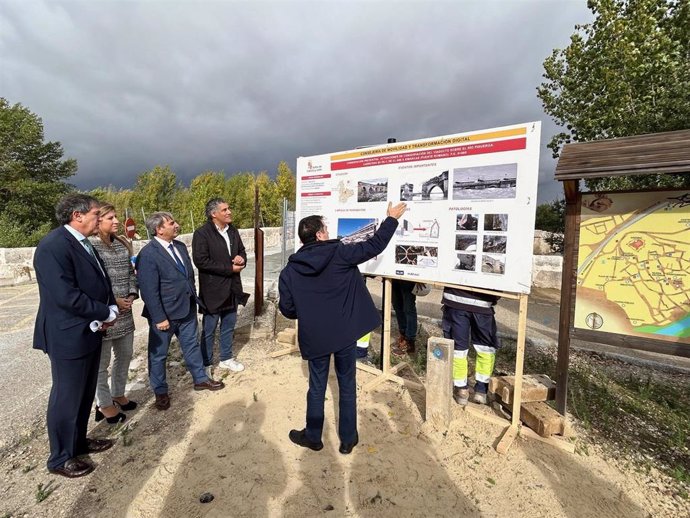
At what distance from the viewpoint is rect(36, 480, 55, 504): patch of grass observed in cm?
235

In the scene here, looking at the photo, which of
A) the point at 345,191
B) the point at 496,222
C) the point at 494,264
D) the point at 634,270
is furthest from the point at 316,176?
the point at 634,270

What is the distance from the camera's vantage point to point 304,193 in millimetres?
4566

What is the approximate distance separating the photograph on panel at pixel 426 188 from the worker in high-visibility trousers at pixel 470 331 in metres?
0.96

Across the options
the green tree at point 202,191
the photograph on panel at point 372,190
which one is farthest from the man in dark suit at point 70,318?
the green tree at point 202,191

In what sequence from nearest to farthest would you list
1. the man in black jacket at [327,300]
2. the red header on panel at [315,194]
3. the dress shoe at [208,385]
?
the man in black jacket at [327,300] → the dress shoe at [208,385] → the red header on panel at [315,194]

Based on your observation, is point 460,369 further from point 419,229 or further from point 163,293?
point 163,293

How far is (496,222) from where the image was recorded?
3.03 metres

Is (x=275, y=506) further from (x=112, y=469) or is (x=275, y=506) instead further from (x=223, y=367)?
(x=223, y=367)

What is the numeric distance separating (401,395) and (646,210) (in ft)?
9.13

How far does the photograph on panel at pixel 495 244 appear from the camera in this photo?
3.00 meters

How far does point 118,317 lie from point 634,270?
4474 mm

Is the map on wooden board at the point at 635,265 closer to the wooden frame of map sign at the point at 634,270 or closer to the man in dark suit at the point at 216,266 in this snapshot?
the wooden frame of map sign at the point at 634,270

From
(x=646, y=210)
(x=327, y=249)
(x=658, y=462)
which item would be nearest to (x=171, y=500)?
(x=327, y=249)

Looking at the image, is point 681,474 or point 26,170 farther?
point 26,170
